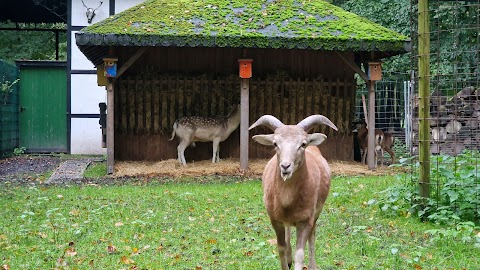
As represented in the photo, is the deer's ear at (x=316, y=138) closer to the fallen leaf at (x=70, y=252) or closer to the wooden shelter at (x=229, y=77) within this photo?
the fallen leaf at (x=70, y=252)

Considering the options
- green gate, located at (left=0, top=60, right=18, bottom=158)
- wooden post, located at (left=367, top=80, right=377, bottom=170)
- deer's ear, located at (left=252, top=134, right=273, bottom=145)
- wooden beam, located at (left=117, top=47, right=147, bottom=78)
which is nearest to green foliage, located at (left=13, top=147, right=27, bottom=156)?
green gate, located at (left=0, top=60, right=18, bottom=158)

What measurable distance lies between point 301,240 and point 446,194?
3.11 metres

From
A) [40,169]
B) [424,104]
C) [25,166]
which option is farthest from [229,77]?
[424,104]

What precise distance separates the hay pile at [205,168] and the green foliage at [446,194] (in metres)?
4.96

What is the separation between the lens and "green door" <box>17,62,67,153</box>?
68.3 feet

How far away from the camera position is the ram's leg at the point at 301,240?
5.69m

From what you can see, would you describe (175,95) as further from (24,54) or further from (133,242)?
(24,54)

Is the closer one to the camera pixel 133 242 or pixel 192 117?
pixel 133 242

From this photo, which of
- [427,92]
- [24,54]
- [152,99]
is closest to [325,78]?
[152,99]

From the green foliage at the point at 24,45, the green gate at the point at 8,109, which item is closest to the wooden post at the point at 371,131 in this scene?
the green gate at the point at 8,109

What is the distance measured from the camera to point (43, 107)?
21000 millimetres

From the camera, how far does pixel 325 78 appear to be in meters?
15.8

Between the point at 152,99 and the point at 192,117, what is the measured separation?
1.02 metres

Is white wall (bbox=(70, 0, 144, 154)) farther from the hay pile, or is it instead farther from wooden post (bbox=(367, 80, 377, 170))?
wooden post (bbox=(367, 80, 377, 170))
